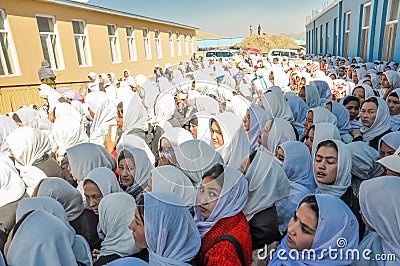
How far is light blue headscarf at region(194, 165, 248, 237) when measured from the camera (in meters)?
1.63

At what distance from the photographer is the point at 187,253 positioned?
147 cm

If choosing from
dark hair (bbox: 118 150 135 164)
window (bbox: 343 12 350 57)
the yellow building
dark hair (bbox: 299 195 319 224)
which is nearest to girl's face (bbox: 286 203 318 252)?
dark hair (bbox: 299 195 319 224)

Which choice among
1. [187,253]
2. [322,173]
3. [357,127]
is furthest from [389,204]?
[357,127]

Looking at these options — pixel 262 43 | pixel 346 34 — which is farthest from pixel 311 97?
pixel 262 43

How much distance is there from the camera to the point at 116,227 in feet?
5.99

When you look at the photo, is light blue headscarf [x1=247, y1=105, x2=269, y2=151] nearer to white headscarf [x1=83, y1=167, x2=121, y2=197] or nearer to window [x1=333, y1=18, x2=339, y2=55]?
white headscarf [x1=83, y1=167, x2=121, y2=197]

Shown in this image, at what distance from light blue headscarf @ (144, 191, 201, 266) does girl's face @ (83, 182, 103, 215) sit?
2.42 feet

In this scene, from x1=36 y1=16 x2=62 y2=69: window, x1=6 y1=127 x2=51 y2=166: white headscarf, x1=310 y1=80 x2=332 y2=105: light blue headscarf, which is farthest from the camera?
x1=36 y1=16 x2=62 y2=69: window

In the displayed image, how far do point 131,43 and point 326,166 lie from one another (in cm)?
1440

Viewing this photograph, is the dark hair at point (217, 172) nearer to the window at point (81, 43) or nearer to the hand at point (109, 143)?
the hand at point (109, 143)

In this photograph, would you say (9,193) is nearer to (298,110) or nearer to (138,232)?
(138,232)

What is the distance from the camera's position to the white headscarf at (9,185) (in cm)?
224

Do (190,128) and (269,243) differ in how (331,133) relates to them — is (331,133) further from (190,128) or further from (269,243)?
(190,128)

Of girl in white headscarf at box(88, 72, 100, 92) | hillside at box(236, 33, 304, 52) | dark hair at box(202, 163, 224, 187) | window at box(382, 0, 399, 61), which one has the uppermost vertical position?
hillside at box(236, 33, 304, 52)
